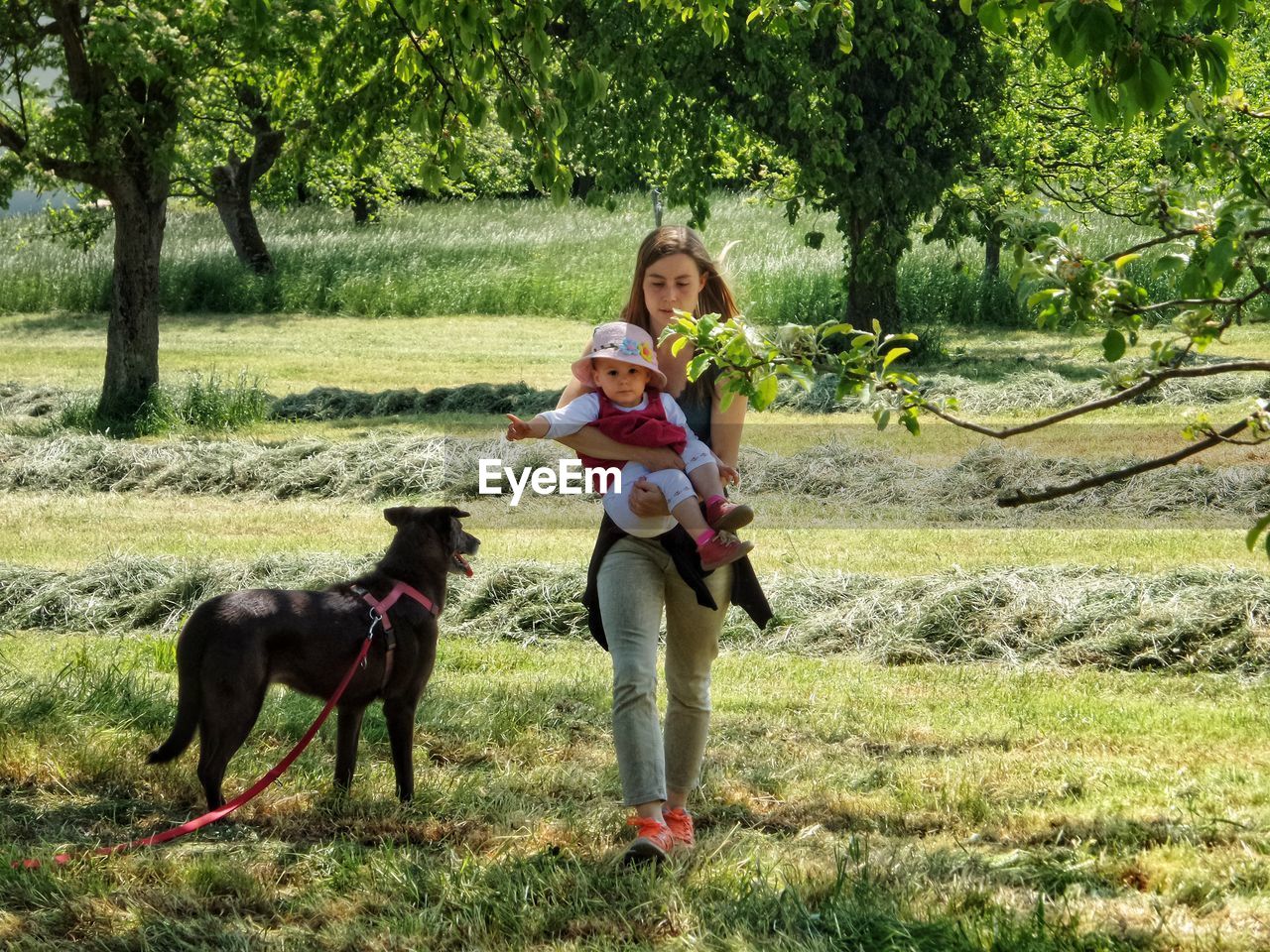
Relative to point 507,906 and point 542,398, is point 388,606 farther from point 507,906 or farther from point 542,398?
point 542,398

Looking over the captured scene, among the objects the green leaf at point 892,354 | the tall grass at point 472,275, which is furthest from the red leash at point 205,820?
the tall grass at point 472,275

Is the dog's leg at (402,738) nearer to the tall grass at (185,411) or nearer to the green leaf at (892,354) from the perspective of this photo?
the green leaf at (892,354)

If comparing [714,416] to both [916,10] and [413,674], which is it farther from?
[916,10]

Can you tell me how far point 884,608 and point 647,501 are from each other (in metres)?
4.43

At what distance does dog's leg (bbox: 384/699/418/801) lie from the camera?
5309 mm

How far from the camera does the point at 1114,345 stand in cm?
A: 378

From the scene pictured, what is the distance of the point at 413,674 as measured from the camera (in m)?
5.32

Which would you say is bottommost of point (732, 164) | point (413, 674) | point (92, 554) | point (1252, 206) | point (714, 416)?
point (92, 554)

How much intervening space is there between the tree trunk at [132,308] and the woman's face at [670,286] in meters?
13.4

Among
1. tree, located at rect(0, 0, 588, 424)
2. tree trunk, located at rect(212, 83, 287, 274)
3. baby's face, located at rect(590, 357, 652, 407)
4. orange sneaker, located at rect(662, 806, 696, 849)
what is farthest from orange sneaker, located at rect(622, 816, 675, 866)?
tree trunk, located at rect(212, 83, 287, 274)

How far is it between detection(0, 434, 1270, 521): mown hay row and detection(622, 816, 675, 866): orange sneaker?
8192 millimetres

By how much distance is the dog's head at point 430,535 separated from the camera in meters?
5.39

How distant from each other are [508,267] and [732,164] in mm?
10142

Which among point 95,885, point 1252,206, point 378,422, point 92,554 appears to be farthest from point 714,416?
point 378,422
